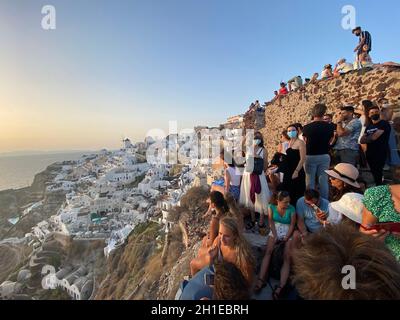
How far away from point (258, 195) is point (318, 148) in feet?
4.19

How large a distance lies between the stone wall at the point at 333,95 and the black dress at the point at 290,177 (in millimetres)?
3814

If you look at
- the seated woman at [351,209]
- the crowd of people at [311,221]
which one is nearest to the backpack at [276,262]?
the crowd of people at [311,221]

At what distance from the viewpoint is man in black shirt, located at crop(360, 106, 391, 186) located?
3566 mm

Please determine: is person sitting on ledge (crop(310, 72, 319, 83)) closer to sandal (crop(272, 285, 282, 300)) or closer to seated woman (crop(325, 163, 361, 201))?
seated woman (crop(325, 163, 361, 201))

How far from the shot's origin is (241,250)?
7.50 feet

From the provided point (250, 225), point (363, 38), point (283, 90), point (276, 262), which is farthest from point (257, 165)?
point (283, 90)

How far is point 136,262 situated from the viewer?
19.6 metres

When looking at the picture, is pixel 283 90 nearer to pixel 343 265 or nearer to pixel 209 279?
pixel 209 279

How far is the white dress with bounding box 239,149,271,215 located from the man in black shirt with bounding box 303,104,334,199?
0.74 metres

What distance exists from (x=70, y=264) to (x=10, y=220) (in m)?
35.0

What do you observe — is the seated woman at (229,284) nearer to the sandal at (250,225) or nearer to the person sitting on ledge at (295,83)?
the sandal at (250,225)

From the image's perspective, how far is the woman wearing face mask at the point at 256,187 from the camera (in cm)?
376

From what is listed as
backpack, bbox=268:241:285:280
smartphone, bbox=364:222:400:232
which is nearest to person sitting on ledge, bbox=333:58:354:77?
backpack, bbox=268:241:285:280
